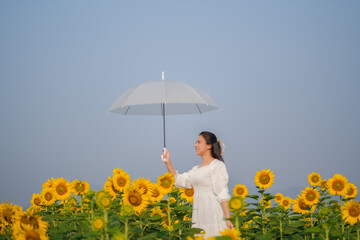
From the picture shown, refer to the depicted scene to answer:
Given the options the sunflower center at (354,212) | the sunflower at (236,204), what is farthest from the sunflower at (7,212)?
the sunflower center at (354,212)

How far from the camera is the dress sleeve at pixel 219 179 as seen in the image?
6.70m

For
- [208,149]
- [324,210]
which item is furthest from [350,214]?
[208,149]

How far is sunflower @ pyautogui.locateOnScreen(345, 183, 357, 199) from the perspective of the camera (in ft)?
29.1

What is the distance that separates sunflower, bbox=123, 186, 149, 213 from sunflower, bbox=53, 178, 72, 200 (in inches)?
66.5

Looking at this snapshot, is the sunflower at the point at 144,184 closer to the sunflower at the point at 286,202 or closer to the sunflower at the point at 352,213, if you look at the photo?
the sunflower at the point at 352,213

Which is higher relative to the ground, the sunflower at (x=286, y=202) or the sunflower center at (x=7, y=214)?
the sunflower center at (x=7, y=214)

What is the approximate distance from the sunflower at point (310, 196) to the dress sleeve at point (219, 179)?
2985 millimetres

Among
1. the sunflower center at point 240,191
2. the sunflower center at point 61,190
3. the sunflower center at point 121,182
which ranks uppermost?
the sunflower center at point 121,182

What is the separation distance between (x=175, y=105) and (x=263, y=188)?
7.48ft

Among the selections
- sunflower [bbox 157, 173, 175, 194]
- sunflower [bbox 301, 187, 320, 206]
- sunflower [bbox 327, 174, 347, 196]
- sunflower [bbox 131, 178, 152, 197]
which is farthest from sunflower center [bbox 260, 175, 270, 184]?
sunflower [bbox 131, 178, 152, 197]

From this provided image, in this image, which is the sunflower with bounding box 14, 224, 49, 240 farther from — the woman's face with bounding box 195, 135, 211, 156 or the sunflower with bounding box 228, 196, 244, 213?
the woman's face with bounding box 195, 135, 211, 156

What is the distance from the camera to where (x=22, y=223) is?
4441 millimetres

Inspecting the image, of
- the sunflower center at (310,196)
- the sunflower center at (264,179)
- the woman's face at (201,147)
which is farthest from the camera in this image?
the sunflower center at (310,196)

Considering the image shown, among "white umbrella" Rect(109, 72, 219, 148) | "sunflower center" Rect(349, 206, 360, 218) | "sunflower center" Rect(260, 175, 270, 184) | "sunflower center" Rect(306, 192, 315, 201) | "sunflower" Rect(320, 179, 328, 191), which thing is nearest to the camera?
"sunflower center" Rect(349, 206, 360, 218)
